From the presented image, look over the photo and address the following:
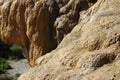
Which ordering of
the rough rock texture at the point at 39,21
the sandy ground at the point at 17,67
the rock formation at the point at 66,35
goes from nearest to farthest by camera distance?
1. the rock formation at the point at 66,35
2. the rough rock texture at the point at 39,21
3. the sandy ground at the point at 17,67

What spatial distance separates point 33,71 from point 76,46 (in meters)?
0.61

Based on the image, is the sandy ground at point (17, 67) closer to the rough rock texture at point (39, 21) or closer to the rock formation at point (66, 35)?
the rough rock texture at point (39, 21)

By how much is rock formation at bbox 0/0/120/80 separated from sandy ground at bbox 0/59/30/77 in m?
14.6

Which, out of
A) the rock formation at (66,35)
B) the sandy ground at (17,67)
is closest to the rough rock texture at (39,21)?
the rock formation at (66,35)

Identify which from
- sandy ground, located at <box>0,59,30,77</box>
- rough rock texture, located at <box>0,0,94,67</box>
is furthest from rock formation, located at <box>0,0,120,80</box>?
sandy ground, located at <box>0,59,30,77</box>

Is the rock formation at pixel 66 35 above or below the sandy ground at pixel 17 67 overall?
above

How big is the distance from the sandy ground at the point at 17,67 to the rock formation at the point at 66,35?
14567 millimetres

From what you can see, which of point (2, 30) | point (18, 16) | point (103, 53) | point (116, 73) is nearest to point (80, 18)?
point (18, 16)

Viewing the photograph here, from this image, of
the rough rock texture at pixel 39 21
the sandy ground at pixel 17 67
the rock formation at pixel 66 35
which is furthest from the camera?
the sandy ground at pixel 17 67

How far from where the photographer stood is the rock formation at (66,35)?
13.5 ft

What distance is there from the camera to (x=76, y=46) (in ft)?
15.3

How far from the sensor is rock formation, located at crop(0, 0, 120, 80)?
412 centimetres

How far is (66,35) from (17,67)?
18.0m

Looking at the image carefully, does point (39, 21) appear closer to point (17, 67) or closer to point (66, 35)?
point (66, 35)
